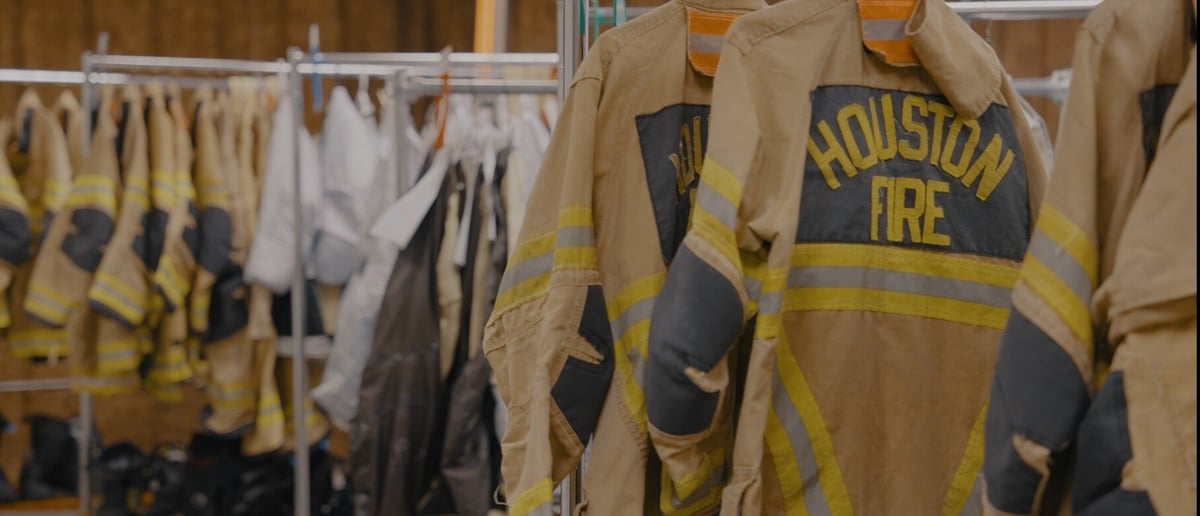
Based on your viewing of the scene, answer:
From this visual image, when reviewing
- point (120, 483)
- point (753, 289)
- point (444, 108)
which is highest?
point (444, 108)

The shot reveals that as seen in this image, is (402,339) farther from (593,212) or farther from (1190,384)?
(1190,384)

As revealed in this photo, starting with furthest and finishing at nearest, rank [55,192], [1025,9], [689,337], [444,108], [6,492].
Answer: [6,492]
[55,192]
[444,108]
[1025,9]
[689,337]

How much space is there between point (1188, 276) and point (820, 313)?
1.52 ft

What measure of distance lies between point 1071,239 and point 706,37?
1.85 ft

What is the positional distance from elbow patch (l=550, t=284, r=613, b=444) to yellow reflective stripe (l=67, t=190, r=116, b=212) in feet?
7.76

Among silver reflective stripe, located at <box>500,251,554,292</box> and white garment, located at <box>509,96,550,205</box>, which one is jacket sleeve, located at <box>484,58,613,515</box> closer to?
silver reflective stripe, located at <box>500,251,554,292</box>

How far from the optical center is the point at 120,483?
3664 mm

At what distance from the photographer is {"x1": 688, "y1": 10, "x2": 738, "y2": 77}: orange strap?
54.2 inches

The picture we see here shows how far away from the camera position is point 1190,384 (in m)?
0.90

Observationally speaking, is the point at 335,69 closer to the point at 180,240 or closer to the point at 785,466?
the point at 180,240

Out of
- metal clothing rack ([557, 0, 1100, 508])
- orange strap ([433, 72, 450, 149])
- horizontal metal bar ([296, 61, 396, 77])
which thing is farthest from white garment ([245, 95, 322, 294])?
metal clothing rack ([557, 0, 1100, 508])

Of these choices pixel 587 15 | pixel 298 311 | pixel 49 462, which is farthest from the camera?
pixel 49 462

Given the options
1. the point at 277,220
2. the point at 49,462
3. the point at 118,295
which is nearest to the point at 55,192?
the point at 118,295

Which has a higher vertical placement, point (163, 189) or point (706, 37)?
point (706, 37)
